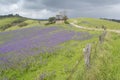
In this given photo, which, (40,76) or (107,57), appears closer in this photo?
(40,76)

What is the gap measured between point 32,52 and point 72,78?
11.0 metres

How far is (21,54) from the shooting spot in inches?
1138

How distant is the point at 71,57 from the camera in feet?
90.6

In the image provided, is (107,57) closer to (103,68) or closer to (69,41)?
(103,68)

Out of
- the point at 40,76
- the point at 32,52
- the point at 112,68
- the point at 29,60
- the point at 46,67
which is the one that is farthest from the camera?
the point at 32,52

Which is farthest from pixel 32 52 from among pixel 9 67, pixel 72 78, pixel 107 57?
pixel 72 78

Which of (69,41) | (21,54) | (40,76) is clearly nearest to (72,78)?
(40,76)

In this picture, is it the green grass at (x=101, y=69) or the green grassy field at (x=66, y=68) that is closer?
the green grass at (x=101, y=69)

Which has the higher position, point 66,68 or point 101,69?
point 101,69

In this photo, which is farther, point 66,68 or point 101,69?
point 66,68

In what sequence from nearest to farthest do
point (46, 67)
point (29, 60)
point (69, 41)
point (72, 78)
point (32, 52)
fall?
Answer: point (72, 78) < point (46, 67) < point (29, 60) < point (32, 52) < point (69, 41)

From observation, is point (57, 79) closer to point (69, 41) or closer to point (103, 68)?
point (103, 68)

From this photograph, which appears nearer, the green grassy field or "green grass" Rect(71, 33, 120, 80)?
"green grass" Rect(71, 33, 120, 80)

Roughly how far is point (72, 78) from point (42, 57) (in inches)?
337
